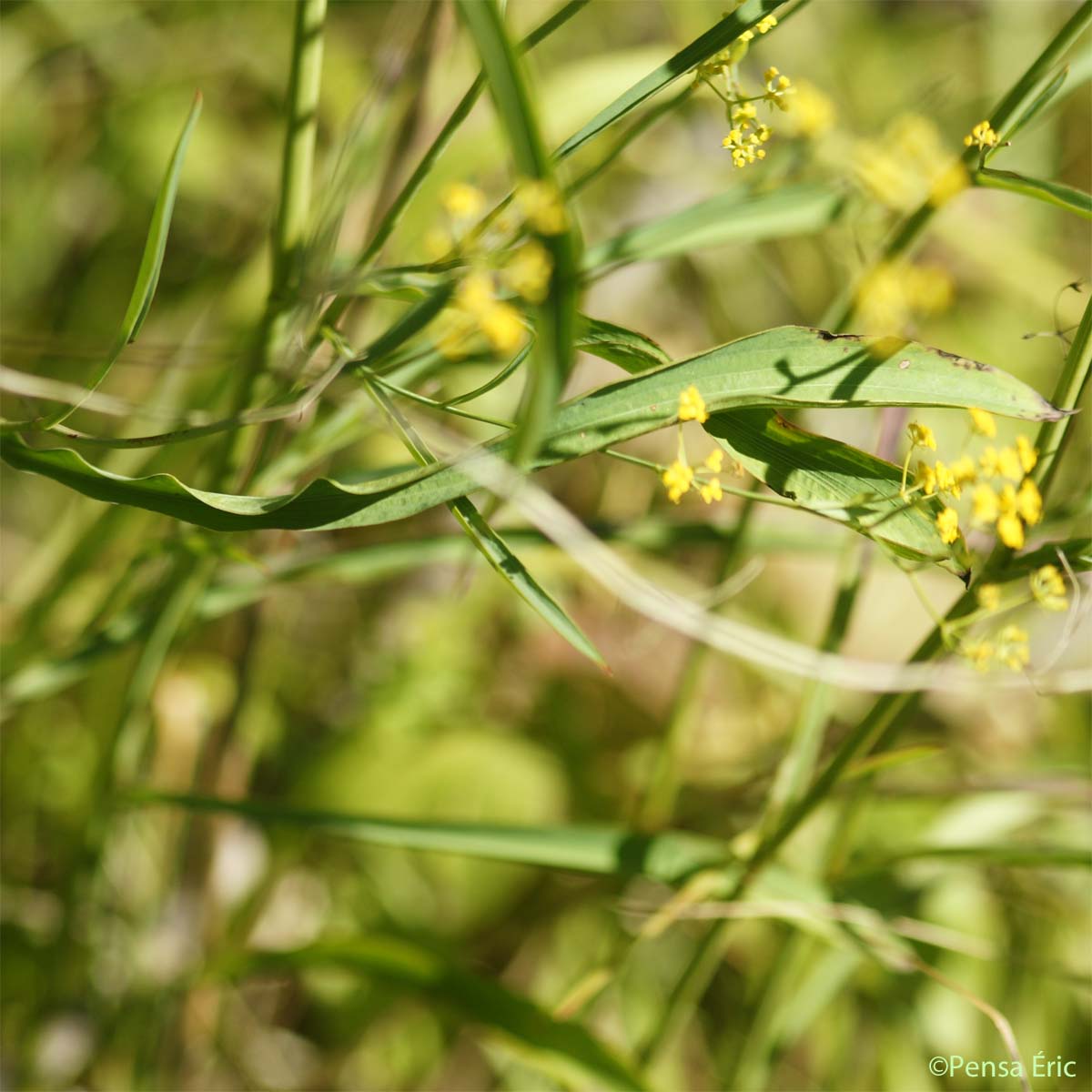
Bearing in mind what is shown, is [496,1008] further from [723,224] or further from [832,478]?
[723,224]

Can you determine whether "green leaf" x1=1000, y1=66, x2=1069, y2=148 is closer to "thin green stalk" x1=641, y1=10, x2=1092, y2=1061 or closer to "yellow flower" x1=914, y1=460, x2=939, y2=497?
"thin green stalk" x1=641, y1=10, x2=1092, y2=1061

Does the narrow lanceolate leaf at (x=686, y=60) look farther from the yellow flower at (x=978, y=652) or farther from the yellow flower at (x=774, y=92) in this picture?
the yellow flower at (x=978, y=652)

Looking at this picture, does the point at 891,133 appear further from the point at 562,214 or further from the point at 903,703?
the point at 562,214

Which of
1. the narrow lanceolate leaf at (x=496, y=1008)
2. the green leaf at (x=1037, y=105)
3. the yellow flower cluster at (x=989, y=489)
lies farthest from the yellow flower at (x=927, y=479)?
the narrow lanceolate leaf at (x=496, y=1008)

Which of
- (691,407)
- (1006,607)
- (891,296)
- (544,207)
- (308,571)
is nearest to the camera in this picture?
(544,207)

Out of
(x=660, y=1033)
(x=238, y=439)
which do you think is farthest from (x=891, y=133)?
(x=660, y=1033)

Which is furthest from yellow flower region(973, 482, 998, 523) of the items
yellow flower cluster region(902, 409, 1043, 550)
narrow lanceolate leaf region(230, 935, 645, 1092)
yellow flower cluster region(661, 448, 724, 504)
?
narrow lanceolate leaf region(230, 935, 645, 1092)

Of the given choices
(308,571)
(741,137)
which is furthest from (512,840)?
(741,137)
